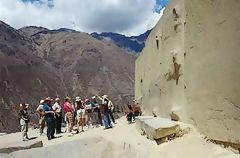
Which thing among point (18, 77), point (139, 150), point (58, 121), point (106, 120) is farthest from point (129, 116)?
point (18, 77)

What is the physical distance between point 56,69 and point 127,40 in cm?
6123

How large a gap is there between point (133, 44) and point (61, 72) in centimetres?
6076

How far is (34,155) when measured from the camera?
387 inches

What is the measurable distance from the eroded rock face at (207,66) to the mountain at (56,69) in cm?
5776

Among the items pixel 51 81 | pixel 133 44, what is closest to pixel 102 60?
pixel 51 81

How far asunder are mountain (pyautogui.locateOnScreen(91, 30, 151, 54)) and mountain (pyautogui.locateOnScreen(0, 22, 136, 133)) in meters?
37.4

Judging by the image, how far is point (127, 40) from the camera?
16662cm

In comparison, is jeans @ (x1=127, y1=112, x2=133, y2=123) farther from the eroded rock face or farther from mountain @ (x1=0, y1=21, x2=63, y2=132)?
mountain @ (x1=0, y1=21, x2=63, y2=132)

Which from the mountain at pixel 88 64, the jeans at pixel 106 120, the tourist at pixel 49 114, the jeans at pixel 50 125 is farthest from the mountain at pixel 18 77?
the tourist at pixel 49 114

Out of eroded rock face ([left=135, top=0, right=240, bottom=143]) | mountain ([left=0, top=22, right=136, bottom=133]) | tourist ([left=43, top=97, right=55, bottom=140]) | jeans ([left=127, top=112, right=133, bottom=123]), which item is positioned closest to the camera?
eroded rock face ([left=135, top=0, right=240, bottom=143])

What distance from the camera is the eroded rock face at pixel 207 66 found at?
761 centimetres

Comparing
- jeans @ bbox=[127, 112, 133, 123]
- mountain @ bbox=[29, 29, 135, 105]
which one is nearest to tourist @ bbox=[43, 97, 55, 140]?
jeans @ bbox=[127, 112, 133, 123]

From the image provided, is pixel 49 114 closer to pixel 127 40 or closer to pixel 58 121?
pixel 58 121

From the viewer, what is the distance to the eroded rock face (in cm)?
761
